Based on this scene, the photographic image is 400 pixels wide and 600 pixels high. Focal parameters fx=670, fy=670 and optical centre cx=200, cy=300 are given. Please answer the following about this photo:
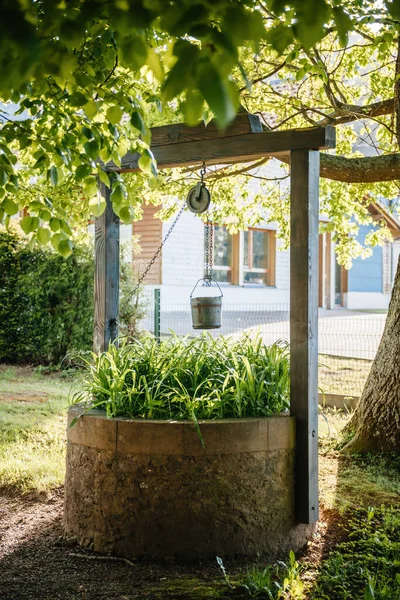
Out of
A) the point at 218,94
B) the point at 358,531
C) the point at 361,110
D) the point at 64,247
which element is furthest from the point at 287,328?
the point at 218,94

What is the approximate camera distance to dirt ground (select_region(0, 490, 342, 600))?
11.6ft

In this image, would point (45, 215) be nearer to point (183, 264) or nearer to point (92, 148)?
point (92, 148)

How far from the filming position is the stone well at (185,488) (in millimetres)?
3992

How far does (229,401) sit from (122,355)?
92 cm

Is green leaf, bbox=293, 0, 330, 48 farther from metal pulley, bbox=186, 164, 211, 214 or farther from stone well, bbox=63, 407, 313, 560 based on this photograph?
metal pulley, bbox=186, 164, 211, 214

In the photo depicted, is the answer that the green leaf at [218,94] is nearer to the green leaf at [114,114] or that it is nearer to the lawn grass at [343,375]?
the green leaf at [114,114]

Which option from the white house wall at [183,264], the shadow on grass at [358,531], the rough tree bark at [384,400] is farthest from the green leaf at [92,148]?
the white house wall at [183,264]

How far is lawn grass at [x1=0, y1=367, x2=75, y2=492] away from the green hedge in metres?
0.72

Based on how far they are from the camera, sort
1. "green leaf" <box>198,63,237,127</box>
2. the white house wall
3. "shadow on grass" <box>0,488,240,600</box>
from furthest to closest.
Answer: the white house wall < "shadow on grass" <box>0,488,240,600</box> < "green leaf" <box>198,63,237,127</box>

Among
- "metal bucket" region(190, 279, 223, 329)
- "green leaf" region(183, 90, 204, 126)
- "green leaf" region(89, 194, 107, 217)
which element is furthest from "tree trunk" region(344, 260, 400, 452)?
"green leaf" region(183, 90, 204, 126)

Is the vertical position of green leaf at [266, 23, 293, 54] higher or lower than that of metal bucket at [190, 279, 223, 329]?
higher

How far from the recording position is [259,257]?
21156 millimetres

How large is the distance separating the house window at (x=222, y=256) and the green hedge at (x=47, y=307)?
805 centimetres

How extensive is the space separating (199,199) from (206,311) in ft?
2.89
